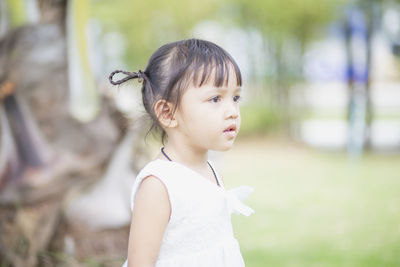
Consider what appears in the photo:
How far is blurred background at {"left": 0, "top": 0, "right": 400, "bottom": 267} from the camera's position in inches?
94.6

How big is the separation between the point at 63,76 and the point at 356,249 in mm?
2411

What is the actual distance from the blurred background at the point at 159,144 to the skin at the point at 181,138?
1.19 ft

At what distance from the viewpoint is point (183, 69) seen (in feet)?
4.26

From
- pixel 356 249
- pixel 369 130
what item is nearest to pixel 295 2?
pixel 369 130

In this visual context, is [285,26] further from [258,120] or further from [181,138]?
[181,138]

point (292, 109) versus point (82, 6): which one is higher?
point (82, 6)

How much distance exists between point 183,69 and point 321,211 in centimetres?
361

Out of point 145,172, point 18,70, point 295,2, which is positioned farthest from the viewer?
point 295,2

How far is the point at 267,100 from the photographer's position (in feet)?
33.9

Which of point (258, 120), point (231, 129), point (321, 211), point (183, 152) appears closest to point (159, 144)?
point (183, 152)

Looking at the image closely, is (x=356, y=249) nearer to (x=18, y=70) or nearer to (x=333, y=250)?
(x=333, y=250)

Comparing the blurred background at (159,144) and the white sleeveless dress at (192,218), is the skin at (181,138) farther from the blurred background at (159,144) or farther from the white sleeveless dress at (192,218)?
the blurred background at (159,144)

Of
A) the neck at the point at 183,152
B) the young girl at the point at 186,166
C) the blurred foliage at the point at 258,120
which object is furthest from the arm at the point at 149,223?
the blurred foliage at the point at 258,120

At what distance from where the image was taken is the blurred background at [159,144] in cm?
240
